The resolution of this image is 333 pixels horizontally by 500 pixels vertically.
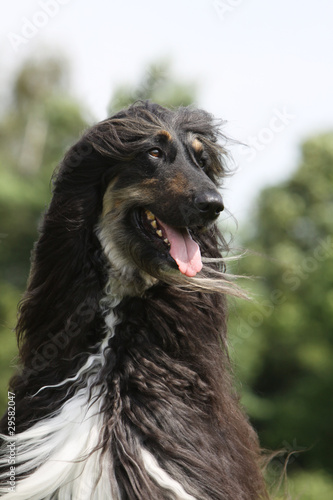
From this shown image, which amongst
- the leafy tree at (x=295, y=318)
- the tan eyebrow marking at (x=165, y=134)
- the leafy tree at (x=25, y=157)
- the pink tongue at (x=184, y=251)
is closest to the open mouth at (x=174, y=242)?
the pink tongue at (x=184, y=251)

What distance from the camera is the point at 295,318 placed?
14.9 m

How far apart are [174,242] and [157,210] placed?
14 centimetres

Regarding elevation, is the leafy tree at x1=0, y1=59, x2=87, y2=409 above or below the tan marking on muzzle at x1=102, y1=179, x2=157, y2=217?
below

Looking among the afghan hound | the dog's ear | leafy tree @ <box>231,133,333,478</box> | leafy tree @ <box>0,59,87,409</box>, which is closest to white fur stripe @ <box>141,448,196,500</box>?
the afghan hound

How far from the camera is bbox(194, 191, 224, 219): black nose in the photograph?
2604mm

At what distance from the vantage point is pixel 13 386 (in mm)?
2896

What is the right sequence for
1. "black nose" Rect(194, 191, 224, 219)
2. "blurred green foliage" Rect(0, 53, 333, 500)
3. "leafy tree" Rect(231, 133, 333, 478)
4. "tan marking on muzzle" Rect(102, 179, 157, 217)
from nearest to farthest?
"black nose" Rect(194, 191, 224, 219)
"tan marking on muzzle" Rect(102, 179, 157, 217)
"blurred green foliage" Rect(0, 53, 333, 500)
"leafy tree" Rect(231, 133, 333, 478)

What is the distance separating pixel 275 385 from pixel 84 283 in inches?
553

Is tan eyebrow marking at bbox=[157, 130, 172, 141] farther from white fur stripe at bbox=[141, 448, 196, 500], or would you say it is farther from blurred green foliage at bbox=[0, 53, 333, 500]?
blurred green foliage at bbox=[0, 53, 333, 500]

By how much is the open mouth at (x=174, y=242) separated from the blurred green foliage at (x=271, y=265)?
7.07 metres

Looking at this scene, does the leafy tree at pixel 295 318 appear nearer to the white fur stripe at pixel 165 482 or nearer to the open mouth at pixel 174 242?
the open mouth at pixel 174 242

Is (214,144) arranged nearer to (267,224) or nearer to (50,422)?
(50,422)

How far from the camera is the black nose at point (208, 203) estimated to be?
2.60 metres

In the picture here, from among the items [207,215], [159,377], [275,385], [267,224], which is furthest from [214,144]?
[267,224]
